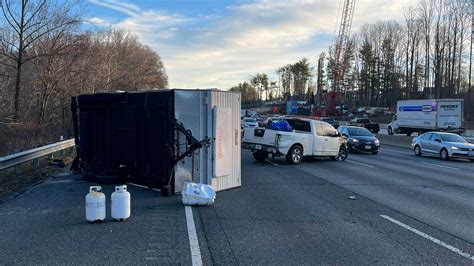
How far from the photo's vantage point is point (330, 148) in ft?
67.3

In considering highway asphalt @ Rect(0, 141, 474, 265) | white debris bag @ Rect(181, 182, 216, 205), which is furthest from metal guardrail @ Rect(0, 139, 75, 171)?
white debris bag @ Rect(181, 182, 216, 205)

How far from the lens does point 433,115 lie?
139ft

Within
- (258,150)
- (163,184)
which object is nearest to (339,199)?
(163,184)

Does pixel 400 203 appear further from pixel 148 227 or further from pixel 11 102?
pixel 11 102

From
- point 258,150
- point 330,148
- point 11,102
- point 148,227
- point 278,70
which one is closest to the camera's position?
point 148,227

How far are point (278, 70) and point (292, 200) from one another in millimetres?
175052

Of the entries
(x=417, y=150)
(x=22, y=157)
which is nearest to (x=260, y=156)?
(x=22, y=157)

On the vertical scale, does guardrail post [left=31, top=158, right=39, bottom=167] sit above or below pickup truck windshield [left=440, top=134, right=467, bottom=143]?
below

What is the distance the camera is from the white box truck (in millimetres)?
41688

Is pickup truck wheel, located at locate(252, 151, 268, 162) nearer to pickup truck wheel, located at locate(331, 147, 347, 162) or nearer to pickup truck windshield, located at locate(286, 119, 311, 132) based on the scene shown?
pickup truck windshield, located at locate(286, 119, 311, 132)

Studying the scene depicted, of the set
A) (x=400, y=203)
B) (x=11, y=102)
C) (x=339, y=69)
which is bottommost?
(x=400, y=203)

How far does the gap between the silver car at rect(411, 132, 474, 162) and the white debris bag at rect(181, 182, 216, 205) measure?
19.1m

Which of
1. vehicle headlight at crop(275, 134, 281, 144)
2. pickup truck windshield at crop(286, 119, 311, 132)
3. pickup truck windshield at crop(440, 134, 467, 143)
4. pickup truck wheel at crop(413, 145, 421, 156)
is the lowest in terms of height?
pickup truck wheel at crop(413, 145, 421, 156)

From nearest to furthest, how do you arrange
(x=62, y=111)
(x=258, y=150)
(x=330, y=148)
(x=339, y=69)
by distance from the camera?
(x=258, y=150) → (x=330, y=148) → (x=62, y=111) → (x=339, y=69)
